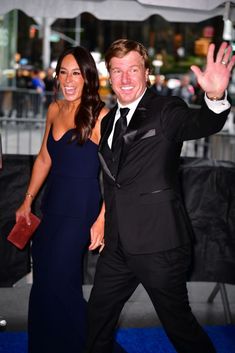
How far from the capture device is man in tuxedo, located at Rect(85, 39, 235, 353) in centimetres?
373

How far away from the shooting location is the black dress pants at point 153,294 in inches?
149

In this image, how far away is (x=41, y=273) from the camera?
4.71 meters

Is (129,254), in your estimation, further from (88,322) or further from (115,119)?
(115,119)

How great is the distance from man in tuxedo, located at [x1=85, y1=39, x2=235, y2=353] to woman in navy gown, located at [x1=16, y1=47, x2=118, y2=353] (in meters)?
0.71

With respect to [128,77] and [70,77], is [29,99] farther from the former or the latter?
[128,77]

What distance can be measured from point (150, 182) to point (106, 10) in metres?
2.88

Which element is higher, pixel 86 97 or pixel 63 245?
pixel 86 97

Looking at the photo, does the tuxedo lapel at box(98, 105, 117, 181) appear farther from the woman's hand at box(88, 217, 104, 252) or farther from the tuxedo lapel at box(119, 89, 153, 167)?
the woman's hand at box(88, 217, 104, 252)

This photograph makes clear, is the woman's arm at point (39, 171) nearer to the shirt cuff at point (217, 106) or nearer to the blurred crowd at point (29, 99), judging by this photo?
the shirt cuff at point (217, 106)

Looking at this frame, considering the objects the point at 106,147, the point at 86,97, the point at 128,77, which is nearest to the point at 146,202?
the point at 106,147

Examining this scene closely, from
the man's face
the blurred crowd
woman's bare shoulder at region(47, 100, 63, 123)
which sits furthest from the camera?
the blurred crowd

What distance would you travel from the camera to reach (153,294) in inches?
151

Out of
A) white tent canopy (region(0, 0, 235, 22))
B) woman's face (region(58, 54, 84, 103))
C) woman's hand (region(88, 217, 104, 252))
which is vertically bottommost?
woman's hand (region(88, 217, 104, 252))

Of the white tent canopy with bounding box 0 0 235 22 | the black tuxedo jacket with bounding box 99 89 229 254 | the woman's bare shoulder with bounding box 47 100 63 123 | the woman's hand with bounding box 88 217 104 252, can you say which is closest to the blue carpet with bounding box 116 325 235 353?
the woman's hand with bounding box 88 217 104 252
